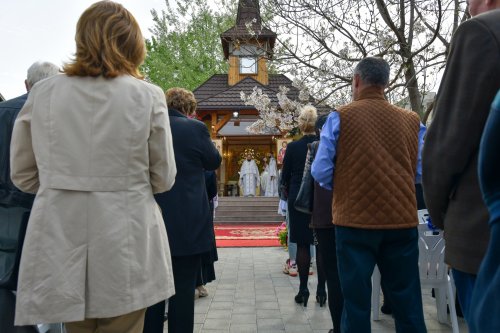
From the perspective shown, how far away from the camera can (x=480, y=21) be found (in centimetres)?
129

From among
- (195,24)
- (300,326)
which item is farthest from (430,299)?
(195,24)

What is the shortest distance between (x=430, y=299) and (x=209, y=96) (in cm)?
1740

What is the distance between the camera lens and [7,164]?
91.0 inches

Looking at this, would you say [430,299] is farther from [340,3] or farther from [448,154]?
[340,3]

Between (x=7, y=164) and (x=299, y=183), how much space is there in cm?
289

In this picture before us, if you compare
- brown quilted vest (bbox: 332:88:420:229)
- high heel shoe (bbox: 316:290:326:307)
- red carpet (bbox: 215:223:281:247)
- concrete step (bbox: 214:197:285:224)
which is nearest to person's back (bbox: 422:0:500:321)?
brown quilted vest (bbox: 332:88:420:229)

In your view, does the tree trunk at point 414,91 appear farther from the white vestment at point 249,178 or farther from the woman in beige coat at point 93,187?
the white vestment at point 249,178

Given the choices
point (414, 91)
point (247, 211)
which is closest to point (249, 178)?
point (247, 211)

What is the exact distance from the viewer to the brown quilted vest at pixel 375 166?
7.97 ft

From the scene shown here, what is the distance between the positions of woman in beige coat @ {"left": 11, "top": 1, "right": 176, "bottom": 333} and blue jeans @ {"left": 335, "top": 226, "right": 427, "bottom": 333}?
115cm

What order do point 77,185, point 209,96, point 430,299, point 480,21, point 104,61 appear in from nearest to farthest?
point 480,21
point 77,185
point 104,61
point 430,299
point 209,96

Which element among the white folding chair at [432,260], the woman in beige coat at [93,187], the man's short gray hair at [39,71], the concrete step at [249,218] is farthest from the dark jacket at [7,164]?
the concrete step at [249,218]

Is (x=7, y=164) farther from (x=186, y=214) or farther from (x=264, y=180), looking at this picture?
(x=264, y=180)

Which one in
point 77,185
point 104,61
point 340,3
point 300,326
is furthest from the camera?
point 340,3
